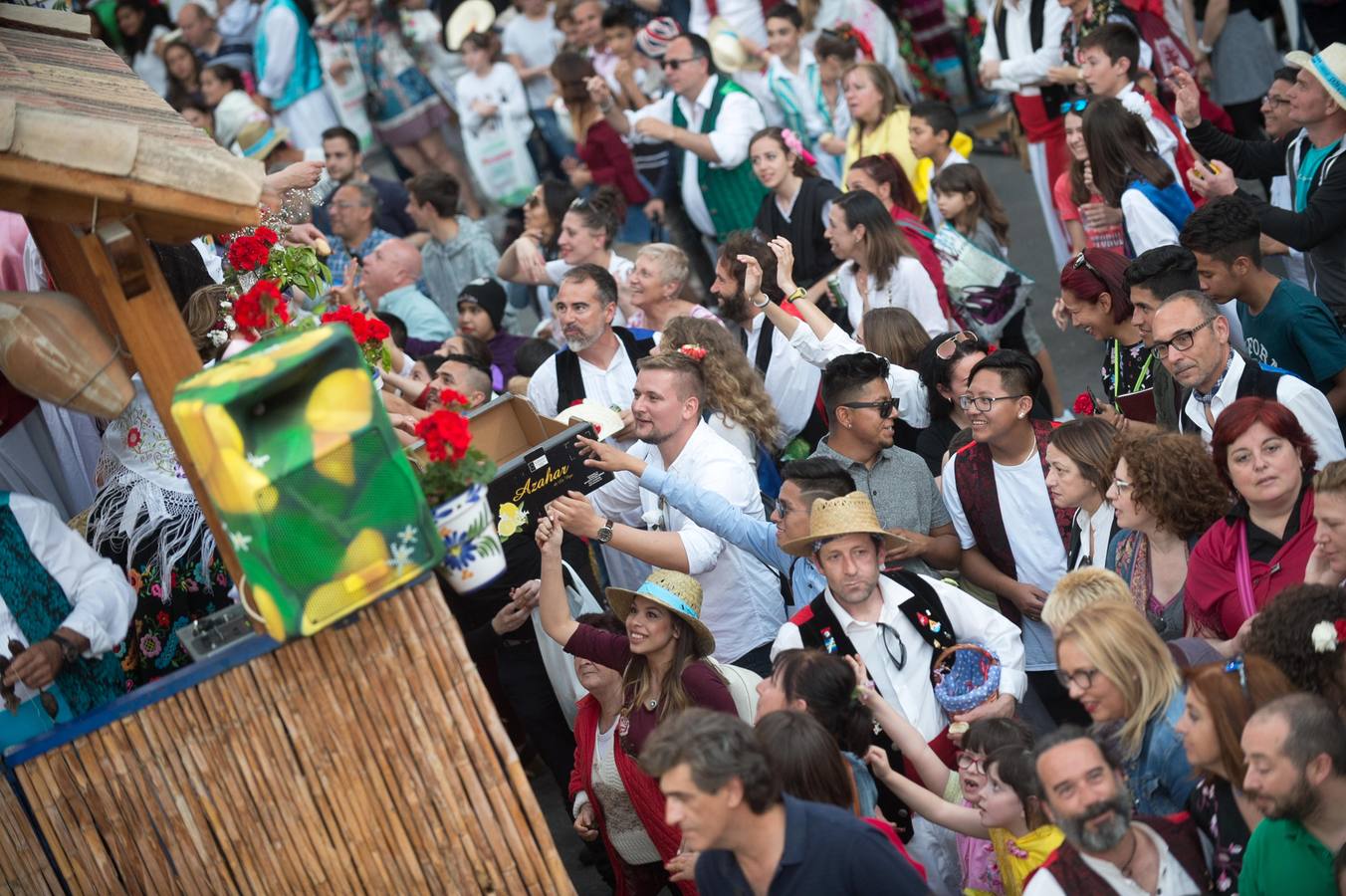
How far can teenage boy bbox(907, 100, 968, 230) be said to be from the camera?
870 centimetres

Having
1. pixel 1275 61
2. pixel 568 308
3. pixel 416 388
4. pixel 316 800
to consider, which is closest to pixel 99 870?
pixel 316 800

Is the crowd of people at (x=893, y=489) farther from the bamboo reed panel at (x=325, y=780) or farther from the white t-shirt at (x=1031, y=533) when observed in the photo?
the bamboo reed panel at (x=325, y=780)

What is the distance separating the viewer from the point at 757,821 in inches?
145

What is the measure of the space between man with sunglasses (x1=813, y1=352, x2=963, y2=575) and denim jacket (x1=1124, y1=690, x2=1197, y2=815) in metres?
1.67

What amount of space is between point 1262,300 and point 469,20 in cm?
886

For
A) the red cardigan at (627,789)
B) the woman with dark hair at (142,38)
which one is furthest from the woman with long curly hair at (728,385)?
the woman with dark hair at (142,38)

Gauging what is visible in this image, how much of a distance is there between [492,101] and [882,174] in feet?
16.3

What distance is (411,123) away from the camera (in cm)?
1327

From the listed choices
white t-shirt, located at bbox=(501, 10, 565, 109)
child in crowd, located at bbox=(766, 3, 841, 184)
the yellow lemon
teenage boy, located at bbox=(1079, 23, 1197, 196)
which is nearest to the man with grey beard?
the yellow lemon

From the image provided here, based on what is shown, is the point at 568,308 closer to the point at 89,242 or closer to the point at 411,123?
the point at 89,242

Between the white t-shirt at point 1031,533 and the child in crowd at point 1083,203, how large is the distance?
1.97 m

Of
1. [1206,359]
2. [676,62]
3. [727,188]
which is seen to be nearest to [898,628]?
[1206,359]

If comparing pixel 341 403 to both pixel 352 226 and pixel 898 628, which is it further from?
pixel 352 226

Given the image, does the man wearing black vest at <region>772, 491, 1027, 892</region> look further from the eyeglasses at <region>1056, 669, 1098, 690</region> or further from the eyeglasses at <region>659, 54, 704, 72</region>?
the eyeglasses at <region>659, 54, 704, 72</region>
